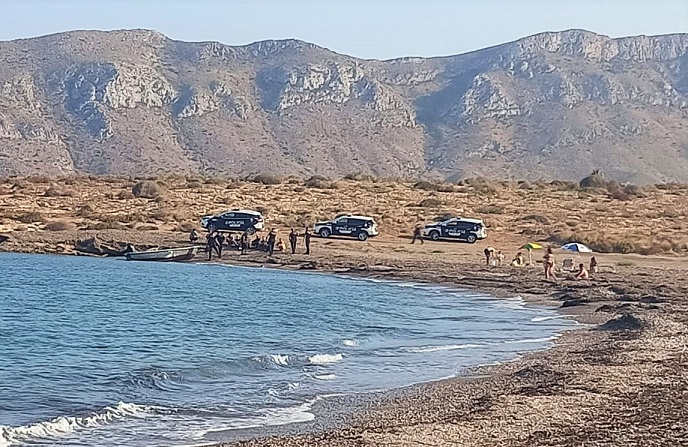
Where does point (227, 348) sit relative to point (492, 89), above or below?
below

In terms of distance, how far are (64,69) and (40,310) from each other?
13310cm

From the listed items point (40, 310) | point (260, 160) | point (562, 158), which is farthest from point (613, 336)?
point (562, 158)

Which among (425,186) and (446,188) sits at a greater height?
(425,186)

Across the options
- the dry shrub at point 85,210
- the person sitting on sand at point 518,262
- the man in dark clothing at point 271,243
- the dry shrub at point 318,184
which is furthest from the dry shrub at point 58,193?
the person sitting on sand at point 518,262

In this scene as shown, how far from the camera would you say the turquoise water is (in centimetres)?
1689

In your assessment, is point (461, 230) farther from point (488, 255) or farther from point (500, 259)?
point (488, 255)

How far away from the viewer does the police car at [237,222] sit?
5925 centimetres

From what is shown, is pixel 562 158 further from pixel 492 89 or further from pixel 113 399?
pixel 113 399

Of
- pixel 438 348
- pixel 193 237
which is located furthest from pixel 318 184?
pixel 438 348

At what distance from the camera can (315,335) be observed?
28.0 meters

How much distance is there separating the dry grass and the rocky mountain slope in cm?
5193

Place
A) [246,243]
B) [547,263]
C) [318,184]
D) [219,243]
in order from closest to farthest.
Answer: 1. [547,263]
2. [219,243]
3. [246,243]
4. [318,184]

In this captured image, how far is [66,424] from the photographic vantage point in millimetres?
16141

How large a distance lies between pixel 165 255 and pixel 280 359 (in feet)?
104
